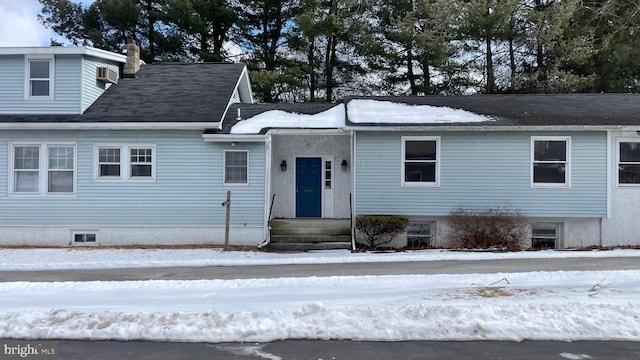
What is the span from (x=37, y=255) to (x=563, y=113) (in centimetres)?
1452

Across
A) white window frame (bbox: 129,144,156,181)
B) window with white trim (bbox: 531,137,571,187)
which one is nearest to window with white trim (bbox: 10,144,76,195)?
white window frame (bbox: 129,144,156,181)

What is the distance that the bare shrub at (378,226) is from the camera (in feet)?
42.5

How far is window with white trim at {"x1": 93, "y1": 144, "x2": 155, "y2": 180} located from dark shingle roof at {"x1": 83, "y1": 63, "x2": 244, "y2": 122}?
2.69 feet

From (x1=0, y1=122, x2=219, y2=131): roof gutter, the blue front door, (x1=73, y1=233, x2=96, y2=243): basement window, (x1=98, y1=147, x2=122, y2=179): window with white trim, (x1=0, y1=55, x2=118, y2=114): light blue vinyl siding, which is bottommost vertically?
(x1=73, y1=233, x2=96, y2=243): basement window

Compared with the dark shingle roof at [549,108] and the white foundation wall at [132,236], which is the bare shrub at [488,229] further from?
the white foundation wall at [132,236]

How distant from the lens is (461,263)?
34.8 feet

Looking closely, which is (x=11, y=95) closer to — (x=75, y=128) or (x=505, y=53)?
(x=75, y=128)

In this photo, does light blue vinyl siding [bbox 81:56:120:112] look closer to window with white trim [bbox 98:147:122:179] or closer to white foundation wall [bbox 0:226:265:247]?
window with white trim [bbox 98:147:122:179]

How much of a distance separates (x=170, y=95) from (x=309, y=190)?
5.20 meters

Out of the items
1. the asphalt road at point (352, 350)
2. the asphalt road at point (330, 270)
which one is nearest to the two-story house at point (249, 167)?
the asphalt road at point (330, 270)

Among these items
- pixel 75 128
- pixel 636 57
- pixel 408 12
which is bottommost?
pixel 75 128

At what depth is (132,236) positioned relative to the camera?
45.1 feet

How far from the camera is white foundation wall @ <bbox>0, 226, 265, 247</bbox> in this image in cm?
1362

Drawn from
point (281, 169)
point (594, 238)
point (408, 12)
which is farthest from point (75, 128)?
point (408, 12)
